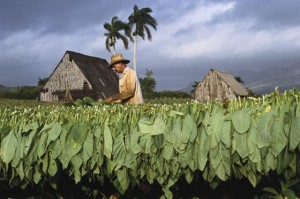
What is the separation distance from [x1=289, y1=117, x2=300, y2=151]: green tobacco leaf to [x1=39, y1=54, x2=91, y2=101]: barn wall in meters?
47.8

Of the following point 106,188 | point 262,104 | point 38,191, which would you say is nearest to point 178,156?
point 262,104

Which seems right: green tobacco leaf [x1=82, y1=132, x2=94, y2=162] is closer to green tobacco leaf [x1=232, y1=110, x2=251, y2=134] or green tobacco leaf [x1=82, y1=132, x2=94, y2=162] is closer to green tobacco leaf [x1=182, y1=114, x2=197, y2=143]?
green tobacco leaf [x1=182, y1=114, x2=197, y2=143]

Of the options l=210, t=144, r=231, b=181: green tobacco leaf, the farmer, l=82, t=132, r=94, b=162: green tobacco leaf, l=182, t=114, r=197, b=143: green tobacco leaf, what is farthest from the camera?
the farmer

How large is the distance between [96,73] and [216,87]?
52.0 feet

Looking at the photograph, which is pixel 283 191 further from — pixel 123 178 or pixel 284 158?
pixel 123 178

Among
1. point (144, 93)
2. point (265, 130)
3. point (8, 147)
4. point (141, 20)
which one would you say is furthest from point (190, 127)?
point (141, 20)

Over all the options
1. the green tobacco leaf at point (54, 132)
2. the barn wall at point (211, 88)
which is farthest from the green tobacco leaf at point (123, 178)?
the barn wall at point (211, 88)

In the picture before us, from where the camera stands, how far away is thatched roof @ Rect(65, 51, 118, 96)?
167 feet

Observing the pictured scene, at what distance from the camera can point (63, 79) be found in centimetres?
5306

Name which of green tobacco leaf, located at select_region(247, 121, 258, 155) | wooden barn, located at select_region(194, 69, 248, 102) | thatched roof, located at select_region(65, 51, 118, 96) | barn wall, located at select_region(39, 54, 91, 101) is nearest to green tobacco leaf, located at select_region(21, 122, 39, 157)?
green tobacco leaf, located at select_region(247, 121, 258, 155)

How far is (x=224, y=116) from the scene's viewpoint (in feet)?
12.4

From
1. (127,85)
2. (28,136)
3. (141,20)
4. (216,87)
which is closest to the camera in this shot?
(28,136)

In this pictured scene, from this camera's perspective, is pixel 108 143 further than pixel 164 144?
Yes

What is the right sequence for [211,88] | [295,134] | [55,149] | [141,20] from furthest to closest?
[141,20] → [211,88] → [55,149] → [295,134]
